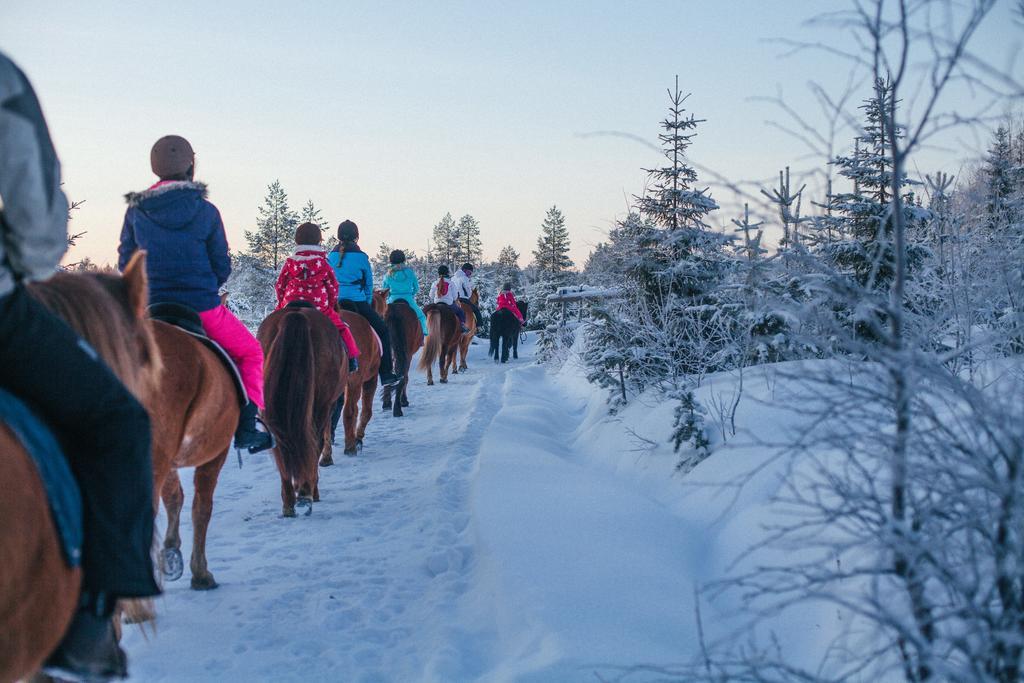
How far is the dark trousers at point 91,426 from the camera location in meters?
1.72

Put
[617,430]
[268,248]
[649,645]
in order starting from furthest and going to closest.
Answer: [268,248], [617,430], [649,645]

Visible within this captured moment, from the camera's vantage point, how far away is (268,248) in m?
57.6

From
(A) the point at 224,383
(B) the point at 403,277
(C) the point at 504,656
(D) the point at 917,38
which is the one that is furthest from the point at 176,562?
(B) the point at 403,277

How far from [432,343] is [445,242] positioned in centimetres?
6046

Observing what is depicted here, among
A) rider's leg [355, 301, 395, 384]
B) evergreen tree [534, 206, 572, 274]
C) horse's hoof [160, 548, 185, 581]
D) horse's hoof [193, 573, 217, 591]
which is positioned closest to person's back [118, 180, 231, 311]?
horse's hoof [160, 548, 185, 581]

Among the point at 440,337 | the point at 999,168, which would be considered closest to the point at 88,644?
the point at 999,168

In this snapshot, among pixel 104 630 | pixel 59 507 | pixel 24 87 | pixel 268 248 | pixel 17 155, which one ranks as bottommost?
pixel 104 630

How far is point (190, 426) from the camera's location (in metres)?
3.94

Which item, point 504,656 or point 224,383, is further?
point 224,383

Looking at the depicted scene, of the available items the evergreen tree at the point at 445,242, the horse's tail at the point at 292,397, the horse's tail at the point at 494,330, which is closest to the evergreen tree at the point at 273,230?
the evergreen tree at the point at 445,242

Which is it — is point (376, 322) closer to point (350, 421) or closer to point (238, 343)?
point (350, 421)

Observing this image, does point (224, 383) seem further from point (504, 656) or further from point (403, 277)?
point (403, 277)

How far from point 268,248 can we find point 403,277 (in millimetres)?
49513

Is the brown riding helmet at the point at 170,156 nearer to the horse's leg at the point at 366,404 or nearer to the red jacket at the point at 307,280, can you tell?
the red jacket at the point at 307,280
